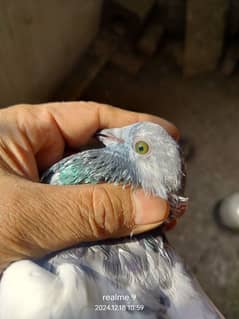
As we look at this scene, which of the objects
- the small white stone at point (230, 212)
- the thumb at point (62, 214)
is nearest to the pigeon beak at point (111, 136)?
the thumb at point (62, 214)

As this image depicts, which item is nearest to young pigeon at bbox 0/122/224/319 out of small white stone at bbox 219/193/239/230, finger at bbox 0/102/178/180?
finger at bbox 0/102/178/180

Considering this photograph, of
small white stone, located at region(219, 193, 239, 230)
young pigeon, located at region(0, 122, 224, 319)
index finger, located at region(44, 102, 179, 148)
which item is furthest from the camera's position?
small white stone, located at region(219, 193, 239, 230)

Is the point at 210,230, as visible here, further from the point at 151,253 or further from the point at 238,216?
the point at 151,253

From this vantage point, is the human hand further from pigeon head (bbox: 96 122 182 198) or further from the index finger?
the index finger

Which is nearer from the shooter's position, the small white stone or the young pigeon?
the young pigeon

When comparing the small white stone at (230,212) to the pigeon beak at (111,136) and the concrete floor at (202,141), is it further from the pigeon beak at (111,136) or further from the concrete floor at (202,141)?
the pigeon beak at (111,136)

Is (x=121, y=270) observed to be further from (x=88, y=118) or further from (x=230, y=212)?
(x=230, y=212)

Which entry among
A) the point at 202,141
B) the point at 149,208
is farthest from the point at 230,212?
the point at 149,208

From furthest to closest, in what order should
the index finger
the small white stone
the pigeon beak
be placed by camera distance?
the small white stone → the index finger → the pigeon beak
